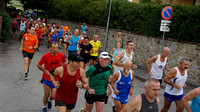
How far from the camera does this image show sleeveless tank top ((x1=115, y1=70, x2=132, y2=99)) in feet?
18.5

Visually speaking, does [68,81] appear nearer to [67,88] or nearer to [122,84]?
[67,88]

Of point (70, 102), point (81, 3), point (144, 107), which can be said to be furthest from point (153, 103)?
point (81, 3)

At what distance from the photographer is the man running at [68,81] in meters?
4.78

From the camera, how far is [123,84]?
5.63 meters

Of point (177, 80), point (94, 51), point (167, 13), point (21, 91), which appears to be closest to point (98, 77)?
point (177, 80)

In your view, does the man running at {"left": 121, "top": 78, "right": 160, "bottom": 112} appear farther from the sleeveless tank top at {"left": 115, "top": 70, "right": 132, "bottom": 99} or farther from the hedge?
the hedge

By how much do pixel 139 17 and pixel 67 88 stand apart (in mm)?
12480

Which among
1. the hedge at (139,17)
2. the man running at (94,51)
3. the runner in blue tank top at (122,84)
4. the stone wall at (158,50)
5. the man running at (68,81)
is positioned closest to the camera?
the man running at (68,81)

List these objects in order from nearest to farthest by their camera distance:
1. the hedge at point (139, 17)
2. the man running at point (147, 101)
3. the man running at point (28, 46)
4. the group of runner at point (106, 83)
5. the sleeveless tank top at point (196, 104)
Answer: the man running at point (147, 101) → the group of runner at point (106, 83) → the sleeveless tank top at point (196, 104) → the man running at point (28, 46) → the hedge at point (139, 17)

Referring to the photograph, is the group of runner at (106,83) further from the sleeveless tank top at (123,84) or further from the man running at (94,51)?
the man running at (94,51)

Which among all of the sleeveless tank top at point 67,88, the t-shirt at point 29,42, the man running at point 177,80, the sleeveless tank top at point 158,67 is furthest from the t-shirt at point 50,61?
the t-shirt at point 29,42

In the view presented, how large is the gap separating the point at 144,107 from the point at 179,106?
115 inches

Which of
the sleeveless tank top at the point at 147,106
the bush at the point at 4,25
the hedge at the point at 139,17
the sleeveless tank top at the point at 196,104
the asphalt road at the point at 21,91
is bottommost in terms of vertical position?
the asphalt road at the point at 21,91

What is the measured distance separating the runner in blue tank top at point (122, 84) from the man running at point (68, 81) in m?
0.93
